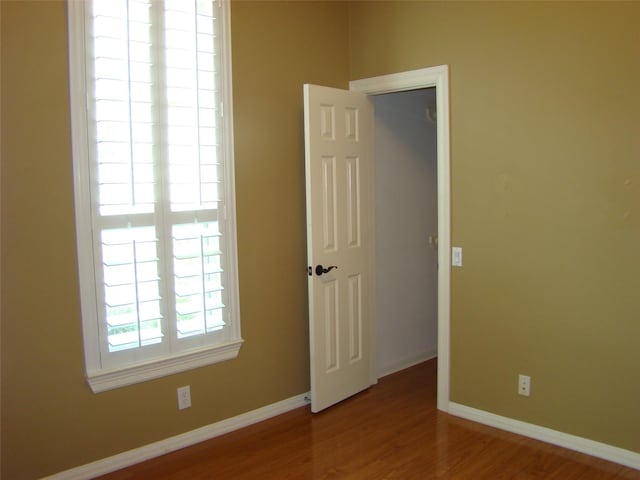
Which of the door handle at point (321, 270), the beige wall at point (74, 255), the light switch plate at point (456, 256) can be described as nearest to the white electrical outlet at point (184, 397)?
the beige wall at point (74, 255)

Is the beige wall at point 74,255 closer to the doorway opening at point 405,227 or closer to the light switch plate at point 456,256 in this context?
the doorway opening at point 405,227

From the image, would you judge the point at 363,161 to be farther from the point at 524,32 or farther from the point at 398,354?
the point at 398,354

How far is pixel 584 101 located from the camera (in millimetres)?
2828

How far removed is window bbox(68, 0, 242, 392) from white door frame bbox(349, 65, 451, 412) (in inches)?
45.6

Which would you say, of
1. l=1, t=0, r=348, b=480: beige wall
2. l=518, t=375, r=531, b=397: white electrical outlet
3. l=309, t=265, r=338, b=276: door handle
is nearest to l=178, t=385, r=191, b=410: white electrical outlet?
l=1, t=0, r=348, b=480: beige wall

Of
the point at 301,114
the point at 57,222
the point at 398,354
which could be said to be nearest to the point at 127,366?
the point at 57,222

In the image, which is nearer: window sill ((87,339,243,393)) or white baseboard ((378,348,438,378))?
window sill ((87,339,243,393))

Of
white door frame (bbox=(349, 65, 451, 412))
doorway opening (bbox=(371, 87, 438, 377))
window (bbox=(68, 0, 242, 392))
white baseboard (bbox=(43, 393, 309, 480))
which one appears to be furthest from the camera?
doorway opening (bbox=(371, 87, 438, 377))

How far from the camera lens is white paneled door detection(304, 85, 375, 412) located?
340 centimetres

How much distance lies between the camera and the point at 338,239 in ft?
11.7

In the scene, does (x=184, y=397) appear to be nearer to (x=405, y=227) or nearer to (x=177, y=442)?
(x=177, y=442)

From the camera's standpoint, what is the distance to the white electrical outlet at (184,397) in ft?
10.1

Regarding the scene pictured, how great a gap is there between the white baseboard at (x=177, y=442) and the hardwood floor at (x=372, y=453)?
40mm

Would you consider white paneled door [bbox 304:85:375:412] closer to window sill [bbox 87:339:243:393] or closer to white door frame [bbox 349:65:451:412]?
white door frame [bbox 349:65:451:412]
